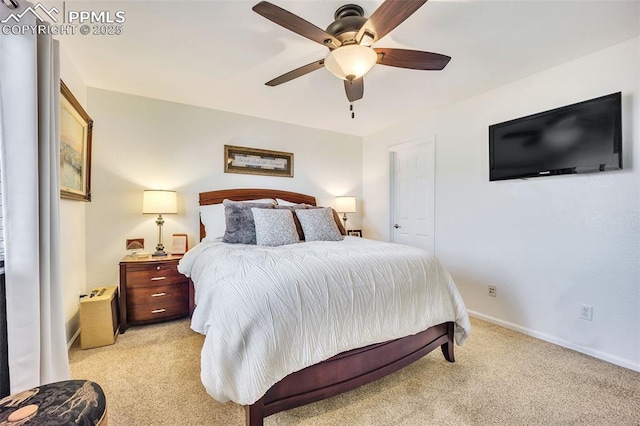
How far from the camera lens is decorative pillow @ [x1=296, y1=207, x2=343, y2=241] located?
2771 mm

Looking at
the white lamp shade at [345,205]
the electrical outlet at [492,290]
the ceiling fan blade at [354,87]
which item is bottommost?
the electrical outlet at [492,290]

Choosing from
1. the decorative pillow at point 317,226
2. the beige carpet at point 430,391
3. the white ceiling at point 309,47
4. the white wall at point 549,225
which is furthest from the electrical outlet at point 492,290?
the white ceiling at point 309,47

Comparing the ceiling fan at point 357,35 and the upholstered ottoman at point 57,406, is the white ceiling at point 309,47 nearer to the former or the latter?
the ceiling fan at point 357,35

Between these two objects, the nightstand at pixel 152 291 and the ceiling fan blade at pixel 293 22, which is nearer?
the ceiling fan blade at pixel 293 22

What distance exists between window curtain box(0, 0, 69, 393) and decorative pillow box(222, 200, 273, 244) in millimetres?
1403

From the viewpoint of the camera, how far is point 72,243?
2.44 metres

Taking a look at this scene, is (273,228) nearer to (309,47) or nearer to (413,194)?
(309,47)

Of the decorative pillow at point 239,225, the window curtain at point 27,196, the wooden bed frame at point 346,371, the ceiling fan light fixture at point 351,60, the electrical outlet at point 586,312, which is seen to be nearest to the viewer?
the window curtain at point 27,196

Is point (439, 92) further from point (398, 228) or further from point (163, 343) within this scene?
point (163, 343)

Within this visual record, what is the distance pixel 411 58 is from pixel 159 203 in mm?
2782

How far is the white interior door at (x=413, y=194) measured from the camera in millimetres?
3543

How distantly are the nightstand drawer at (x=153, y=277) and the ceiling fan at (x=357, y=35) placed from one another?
2.35m

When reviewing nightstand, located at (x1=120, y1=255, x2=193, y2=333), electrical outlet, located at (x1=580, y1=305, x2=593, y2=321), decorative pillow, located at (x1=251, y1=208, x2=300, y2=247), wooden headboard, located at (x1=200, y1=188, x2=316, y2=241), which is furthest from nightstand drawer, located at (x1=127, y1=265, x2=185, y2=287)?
electrical outlet, located at (x1=580, y1=305, x2=593, y2=321)

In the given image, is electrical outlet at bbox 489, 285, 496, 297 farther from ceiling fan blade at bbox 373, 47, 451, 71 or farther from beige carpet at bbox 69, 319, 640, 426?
ceiling fan blade at bbox 373, 47, 451, 71
